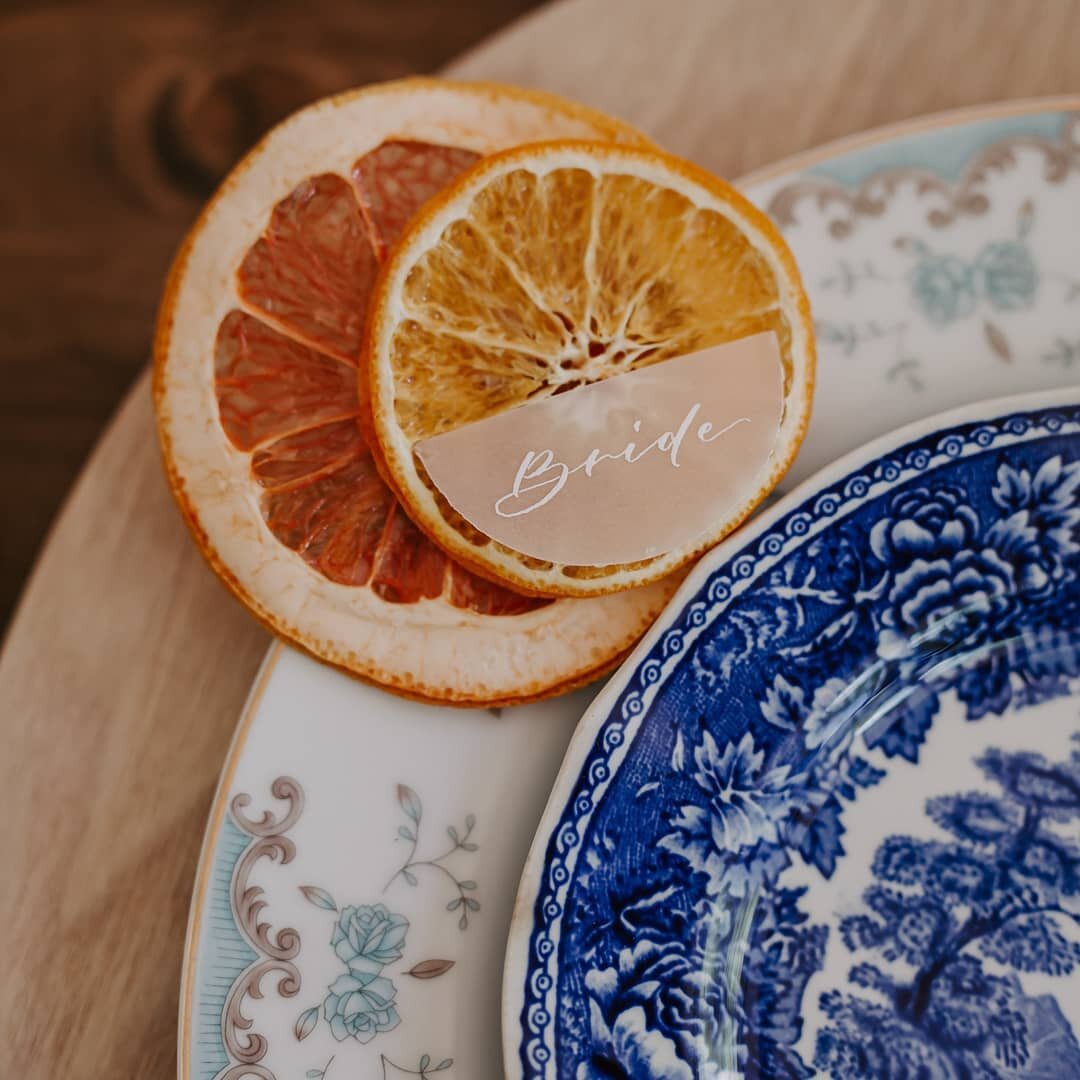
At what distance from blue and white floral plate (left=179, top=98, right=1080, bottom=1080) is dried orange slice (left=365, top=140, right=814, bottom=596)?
9cm

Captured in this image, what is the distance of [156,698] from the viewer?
659 mm

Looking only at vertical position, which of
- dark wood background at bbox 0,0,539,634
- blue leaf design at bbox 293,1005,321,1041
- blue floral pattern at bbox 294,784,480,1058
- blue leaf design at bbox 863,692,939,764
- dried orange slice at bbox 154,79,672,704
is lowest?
blue leaf design at bbox 293,1005,321,1041

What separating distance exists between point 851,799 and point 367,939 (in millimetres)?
294

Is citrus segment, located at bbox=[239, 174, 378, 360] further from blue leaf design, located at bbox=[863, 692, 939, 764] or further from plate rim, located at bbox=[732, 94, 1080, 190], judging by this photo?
blue leaf design, located at bbox=[863, 692, 939, 764]

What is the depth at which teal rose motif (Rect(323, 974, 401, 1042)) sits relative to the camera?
1.90 ft

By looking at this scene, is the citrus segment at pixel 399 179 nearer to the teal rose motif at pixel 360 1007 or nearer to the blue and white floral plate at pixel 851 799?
the blue and white floral plate at pixel 851 799

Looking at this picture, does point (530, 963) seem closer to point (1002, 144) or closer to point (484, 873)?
point (484, 873)

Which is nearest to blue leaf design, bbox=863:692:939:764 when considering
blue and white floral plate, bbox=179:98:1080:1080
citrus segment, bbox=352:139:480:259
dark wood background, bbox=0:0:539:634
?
blue and white floral plate, bbox=179:98:1080:1080

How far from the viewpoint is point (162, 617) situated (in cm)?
67

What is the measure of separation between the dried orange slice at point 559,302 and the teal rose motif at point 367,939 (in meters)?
0.21

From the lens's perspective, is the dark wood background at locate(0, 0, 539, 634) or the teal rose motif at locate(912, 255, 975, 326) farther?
the dark wood background at locate(0, 0, 539, 634)

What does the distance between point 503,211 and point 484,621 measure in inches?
8.9

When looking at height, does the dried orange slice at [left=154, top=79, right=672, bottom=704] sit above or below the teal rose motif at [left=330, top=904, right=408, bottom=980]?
above

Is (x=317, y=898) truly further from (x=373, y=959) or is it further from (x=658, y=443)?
(x=658, y=443)
